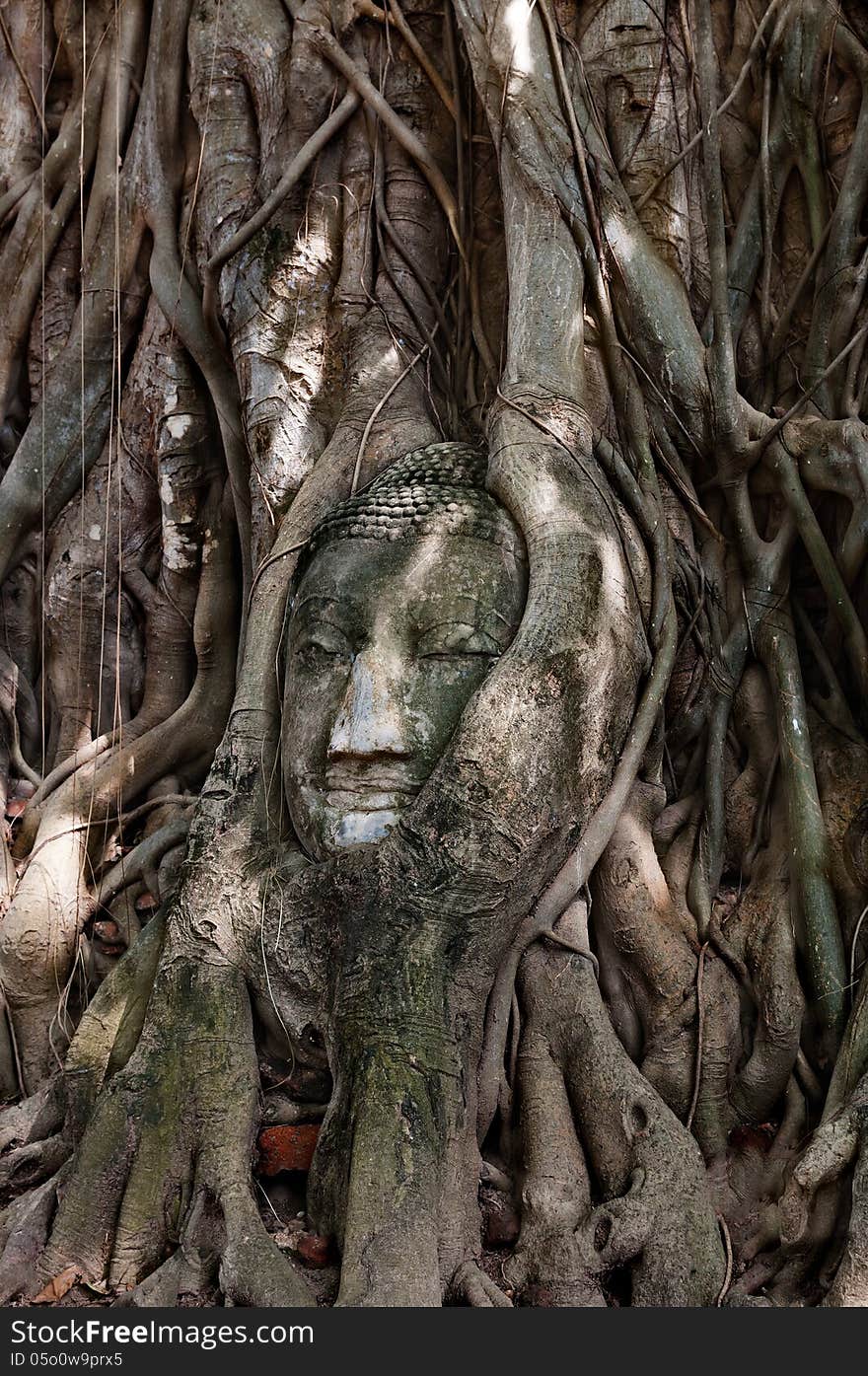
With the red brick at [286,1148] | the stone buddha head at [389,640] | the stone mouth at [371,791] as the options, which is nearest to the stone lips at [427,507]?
the stone buddha head at [389,640]

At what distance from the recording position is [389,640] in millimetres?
3213

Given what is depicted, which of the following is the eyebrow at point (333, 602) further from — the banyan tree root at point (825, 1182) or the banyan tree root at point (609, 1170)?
the banyan tree root at point (825, 1182)

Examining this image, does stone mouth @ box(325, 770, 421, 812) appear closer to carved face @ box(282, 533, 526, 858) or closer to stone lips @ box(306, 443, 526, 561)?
carved face @ box(282, 533, 526, 858)

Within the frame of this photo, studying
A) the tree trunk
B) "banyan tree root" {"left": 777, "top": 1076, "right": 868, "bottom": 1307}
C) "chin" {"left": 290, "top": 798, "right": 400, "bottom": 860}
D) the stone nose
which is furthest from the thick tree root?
"banyan tree root" {"left": 777, "top": 1076, "right": 868, "bottom": 1307}

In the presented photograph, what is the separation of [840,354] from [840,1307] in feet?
7.52

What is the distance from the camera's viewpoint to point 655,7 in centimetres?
393

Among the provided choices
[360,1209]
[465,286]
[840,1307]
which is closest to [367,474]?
[465,286]

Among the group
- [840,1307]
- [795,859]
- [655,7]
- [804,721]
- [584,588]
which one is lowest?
[840,1307]

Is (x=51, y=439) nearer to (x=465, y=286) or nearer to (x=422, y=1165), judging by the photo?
(x=465, y=286)

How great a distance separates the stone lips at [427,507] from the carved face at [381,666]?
29 mm

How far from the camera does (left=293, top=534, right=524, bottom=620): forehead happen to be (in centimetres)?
324

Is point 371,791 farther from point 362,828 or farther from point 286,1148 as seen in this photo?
point 286,1148

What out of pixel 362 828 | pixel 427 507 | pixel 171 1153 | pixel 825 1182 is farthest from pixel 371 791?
pixel 825 1182

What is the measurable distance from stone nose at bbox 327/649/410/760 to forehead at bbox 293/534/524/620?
17 centimetres
